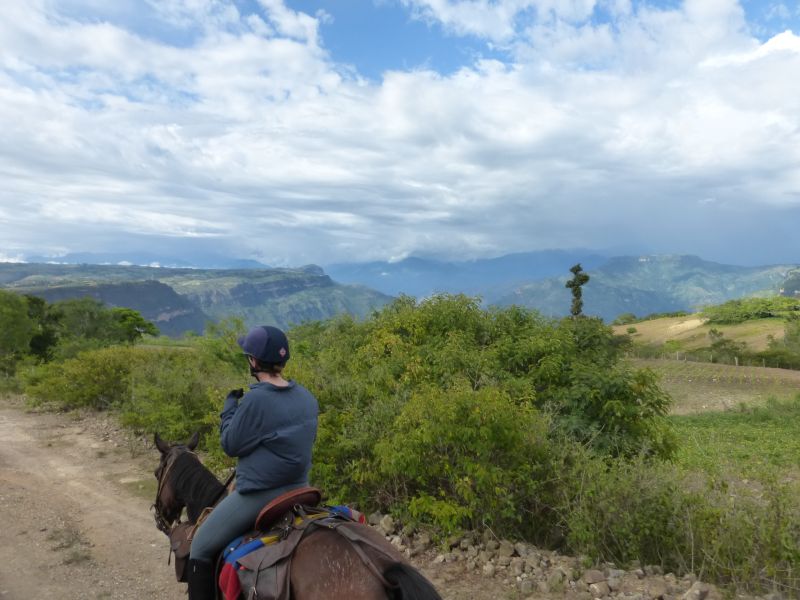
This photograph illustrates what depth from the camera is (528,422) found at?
22.5 feet

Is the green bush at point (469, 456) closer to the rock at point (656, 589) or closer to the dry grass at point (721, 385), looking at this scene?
the rock at point (656, 589)

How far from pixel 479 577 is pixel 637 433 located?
13.3 feet

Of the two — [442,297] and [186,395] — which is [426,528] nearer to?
[442,297]

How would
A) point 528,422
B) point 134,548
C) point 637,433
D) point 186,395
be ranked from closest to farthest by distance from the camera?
point 528,422, point 134,548, point 637,433, point 186,395

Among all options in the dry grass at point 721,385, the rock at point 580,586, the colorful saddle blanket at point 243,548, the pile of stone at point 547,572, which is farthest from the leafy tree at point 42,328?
the dry grass at point 721,385

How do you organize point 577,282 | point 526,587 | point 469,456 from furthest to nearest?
point 577,282
point 469,456
point 526,587

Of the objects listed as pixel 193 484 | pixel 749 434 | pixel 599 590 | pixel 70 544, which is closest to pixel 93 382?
pixel 70 544

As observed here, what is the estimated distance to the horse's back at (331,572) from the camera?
3.14 metres

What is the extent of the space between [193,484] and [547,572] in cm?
396

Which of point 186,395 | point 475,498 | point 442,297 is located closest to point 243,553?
point 475,498

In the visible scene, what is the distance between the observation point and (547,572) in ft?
19.5

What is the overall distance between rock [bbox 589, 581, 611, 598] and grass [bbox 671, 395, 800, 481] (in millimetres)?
5948

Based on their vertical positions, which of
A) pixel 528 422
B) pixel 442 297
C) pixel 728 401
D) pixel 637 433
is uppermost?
pixel 442 297

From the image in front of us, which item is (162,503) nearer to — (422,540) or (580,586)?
(422,540)
